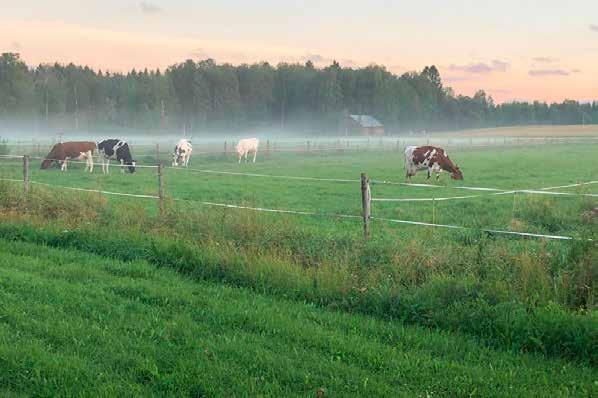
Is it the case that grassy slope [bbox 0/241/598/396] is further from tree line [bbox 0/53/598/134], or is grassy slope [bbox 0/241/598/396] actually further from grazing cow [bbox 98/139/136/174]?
tree line [bbox 0/53/598/134]

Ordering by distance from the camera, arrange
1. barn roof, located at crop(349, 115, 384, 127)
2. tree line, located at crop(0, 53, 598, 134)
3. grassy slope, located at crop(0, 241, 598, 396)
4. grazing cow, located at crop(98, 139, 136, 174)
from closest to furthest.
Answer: grassy slope, located at crop(0, 241, 598, 396), grazing cow, located at crop(98, 139, 136, 174), tree line, located at crop(0, 53, 598, 134), barn roof, located at crop(349, 115, 384, 127)

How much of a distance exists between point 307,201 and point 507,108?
149 m

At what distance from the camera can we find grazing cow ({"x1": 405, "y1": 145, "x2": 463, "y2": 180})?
26.6 m

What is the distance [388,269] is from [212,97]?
10423 cm

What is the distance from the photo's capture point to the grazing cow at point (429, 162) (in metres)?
26.6

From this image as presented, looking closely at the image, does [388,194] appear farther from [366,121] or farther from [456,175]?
[366,121]

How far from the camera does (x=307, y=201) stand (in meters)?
17.8

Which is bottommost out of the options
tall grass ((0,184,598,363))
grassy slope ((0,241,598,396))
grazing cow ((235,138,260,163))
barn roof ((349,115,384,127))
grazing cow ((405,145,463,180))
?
grassy slope ((0,241,598,396))

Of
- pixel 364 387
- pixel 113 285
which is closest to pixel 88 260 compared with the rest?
pixel 113 285

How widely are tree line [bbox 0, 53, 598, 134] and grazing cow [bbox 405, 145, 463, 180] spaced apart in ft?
267

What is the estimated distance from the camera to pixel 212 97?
109 m

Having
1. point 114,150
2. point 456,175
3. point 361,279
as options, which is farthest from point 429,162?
point 361,279

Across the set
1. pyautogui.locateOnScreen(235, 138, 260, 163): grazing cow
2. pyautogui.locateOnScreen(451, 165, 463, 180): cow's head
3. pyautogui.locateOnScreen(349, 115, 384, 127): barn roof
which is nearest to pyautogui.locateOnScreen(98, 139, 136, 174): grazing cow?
pyautogui.locateOnScreen(235, 138, 260, 163): grazing cow

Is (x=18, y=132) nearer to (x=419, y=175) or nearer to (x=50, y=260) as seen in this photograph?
(x=419, y=175)
